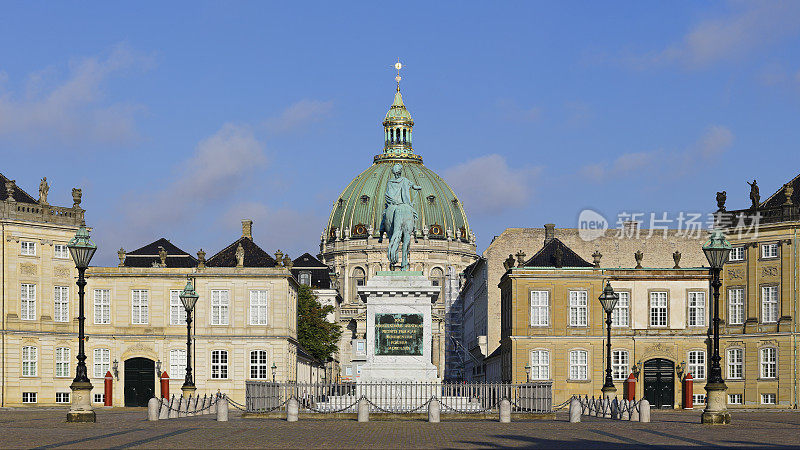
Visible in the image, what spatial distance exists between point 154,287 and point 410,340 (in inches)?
1599

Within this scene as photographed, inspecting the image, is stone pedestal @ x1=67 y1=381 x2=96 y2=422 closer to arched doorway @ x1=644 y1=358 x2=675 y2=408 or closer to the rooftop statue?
the rooftop statue

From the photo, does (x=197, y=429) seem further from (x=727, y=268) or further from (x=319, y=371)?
(x=319, y=371)

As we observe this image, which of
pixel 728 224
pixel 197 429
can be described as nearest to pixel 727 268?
pixel 728 224

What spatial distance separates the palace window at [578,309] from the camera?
77500 millimetres

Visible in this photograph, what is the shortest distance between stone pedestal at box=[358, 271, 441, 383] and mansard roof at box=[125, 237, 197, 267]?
48.2 meters

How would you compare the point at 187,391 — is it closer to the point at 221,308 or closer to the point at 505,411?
the point at 505,411

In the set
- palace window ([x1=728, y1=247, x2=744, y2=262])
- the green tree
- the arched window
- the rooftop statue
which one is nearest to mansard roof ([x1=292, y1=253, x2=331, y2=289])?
the arched window

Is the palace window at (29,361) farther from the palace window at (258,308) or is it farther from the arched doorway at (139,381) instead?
the palace window at (258,308)

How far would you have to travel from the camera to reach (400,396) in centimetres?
4100

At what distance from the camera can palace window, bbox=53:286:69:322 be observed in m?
76.1

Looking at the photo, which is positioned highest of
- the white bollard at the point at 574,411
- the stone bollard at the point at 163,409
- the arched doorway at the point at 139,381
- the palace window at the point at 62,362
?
the white bollard at the point at 574,411

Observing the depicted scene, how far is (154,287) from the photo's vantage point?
79.6 m

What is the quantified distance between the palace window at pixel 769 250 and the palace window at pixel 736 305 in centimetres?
275

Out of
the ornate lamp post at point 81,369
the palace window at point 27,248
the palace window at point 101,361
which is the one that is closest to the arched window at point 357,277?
the palace window at point 101,361
